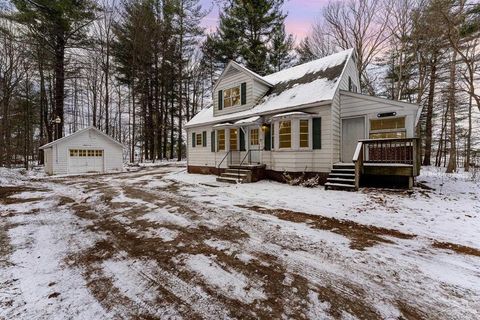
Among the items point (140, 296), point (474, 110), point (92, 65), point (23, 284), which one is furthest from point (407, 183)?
point (92, 65)

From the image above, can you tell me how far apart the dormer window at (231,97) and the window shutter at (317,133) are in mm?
4997

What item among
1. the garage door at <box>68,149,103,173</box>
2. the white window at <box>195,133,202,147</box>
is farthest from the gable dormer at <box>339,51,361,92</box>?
the garage door at <box>68,149,103,173</box>

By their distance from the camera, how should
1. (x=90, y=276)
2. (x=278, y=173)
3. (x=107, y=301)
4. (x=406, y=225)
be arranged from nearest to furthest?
(x=107, y=301) < (x=90, y=276) < (x=406, y=225) < (x=278, y=173)

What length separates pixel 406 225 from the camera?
179 inches

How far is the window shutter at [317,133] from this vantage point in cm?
941

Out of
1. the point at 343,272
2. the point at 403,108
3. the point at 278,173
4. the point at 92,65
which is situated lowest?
the point at 343,272

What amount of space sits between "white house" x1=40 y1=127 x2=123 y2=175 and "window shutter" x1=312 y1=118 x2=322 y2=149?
53.4ft

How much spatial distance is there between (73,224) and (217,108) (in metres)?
10.6

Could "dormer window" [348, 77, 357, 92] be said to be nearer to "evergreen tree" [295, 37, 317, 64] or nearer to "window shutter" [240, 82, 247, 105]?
"window shutter" [240, 82, 247, 105]

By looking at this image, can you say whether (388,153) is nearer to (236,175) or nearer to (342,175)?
(342,175)

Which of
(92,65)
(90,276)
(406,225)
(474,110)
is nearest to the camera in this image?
(90,276)

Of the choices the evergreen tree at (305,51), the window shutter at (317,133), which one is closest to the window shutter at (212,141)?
the window shutter at (317,133)

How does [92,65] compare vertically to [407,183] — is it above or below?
above

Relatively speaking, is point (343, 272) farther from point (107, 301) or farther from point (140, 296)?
point (107, 301)
